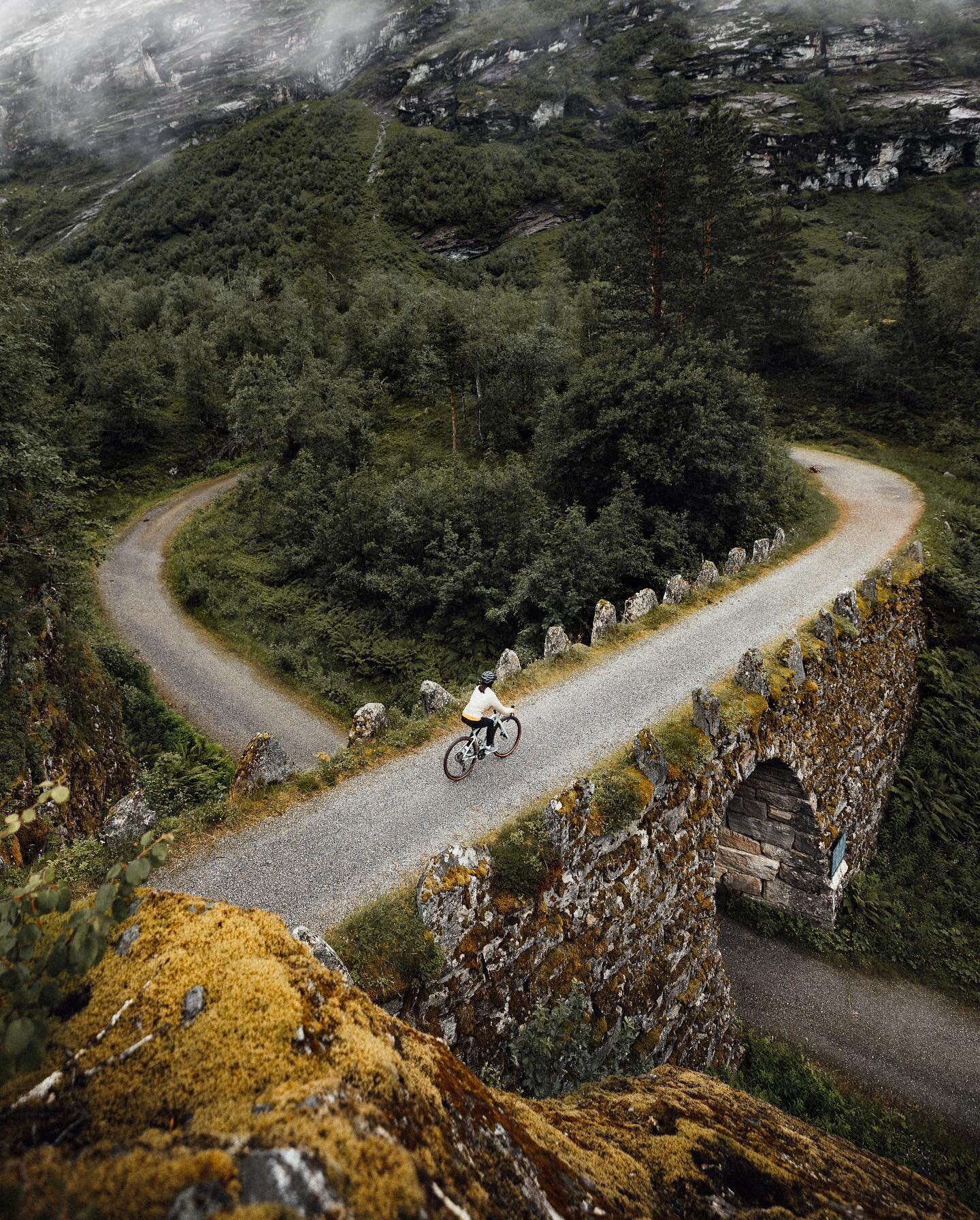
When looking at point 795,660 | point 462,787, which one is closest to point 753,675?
point 795,660

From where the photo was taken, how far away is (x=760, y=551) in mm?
18531

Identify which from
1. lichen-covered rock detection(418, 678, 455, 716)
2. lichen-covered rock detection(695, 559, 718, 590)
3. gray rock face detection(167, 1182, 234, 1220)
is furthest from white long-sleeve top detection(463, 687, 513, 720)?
lichen-covered rock detection(695, 559, 718, 590)

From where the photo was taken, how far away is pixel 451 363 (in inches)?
1246

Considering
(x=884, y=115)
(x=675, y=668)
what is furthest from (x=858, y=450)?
(x=884, y=115)

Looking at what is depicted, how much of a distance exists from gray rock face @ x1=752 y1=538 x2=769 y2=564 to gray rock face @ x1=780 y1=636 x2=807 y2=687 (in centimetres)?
689

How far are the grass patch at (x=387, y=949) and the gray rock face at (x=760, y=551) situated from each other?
16.3 meters

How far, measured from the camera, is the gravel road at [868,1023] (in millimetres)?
11484

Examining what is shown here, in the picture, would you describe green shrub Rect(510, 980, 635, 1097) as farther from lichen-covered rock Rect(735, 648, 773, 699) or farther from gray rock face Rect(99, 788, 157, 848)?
lichen-covered rock Rect(735, 648, 773, 699)

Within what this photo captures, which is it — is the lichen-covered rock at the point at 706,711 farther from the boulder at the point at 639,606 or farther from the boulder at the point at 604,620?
the boulder at the point at 639,606

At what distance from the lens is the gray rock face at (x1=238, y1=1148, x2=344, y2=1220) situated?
2.07 m

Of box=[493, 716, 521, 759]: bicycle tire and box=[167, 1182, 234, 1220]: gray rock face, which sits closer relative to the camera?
box=[167, 1182, 234, 1220]: gray rock face

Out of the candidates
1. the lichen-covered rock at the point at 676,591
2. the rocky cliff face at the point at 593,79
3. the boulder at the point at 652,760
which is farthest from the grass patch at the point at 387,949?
the rocky cliff face at the point at 593,79

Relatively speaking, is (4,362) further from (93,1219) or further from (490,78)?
(490,78)

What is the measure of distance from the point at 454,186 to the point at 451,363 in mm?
104199
